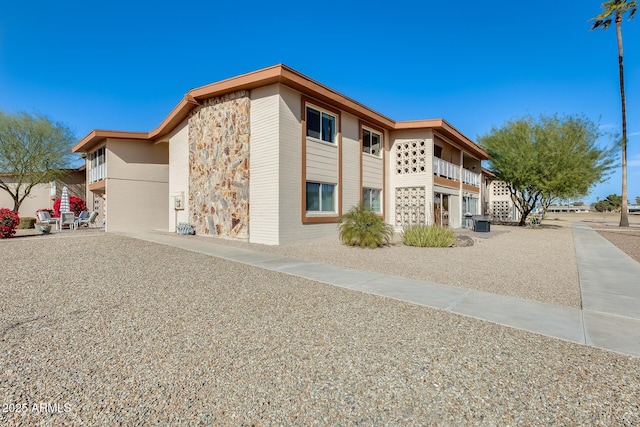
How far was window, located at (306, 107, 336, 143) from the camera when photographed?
544 inches

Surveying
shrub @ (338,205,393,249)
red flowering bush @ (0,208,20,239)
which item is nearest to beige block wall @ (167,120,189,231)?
red flowering bush @ (0,208,20,239)

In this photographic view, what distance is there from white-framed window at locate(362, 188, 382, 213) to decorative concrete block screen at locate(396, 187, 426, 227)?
1.43 metres

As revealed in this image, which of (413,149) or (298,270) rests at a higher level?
(413,149)

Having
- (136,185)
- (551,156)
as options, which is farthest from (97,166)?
(551,156)

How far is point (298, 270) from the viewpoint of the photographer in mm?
7555

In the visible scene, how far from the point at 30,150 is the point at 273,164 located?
23.7m

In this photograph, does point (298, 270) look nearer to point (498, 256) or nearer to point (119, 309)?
point (119, 309)

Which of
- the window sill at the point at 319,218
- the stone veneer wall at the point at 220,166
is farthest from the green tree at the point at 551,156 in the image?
the stone veneer wall at the point at 220,166

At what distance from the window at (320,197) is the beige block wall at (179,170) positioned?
287 inches

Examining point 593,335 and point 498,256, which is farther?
point 498,256

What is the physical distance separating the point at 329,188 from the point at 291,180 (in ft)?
8.18

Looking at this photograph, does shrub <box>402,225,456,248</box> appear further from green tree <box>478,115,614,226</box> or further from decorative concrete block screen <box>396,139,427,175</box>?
green tree <box>478,115,614,226</box>

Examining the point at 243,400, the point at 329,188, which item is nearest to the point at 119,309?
the point at 243,400

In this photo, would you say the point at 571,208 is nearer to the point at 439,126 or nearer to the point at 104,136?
the point at 439,126
